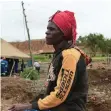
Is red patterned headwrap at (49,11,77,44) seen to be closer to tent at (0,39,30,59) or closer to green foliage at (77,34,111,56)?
tent at (0,39,30,59)

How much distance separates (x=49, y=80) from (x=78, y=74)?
24cm

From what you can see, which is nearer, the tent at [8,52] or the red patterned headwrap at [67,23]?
the red patterned headwrap at [67,23]

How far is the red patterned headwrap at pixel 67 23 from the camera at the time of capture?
10.4 feet

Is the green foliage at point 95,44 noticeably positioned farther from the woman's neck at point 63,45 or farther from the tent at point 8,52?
the woman's neck at point 63,45

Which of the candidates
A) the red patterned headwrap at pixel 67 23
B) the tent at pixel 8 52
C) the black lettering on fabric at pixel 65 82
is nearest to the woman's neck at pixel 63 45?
the red patterned headwrap at pixel 67 23

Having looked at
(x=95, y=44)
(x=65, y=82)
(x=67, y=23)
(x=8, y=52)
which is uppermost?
(x=95, y=44)

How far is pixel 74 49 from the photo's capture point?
3127 mm

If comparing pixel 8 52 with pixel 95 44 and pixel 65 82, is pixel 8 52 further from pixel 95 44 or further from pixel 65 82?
pixel 95 44

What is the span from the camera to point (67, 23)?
3.16 meters

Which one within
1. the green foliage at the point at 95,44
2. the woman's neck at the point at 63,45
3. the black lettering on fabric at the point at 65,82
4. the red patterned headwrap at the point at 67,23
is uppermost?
the green foliage at the point at 95,44

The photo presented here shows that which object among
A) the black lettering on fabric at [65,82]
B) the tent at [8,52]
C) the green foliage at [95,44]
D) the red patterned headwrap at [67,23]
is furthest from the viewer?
the green foliage at [95,44]

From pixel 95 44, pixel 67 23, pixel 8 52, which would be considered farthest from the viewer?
pixel 95 44

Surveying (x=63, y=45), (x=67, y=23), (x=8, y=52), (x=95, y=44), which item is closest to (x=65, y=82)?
(x=63, y=45)

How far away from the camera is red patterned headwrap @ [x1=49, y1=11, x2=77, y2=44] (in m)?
3.17
